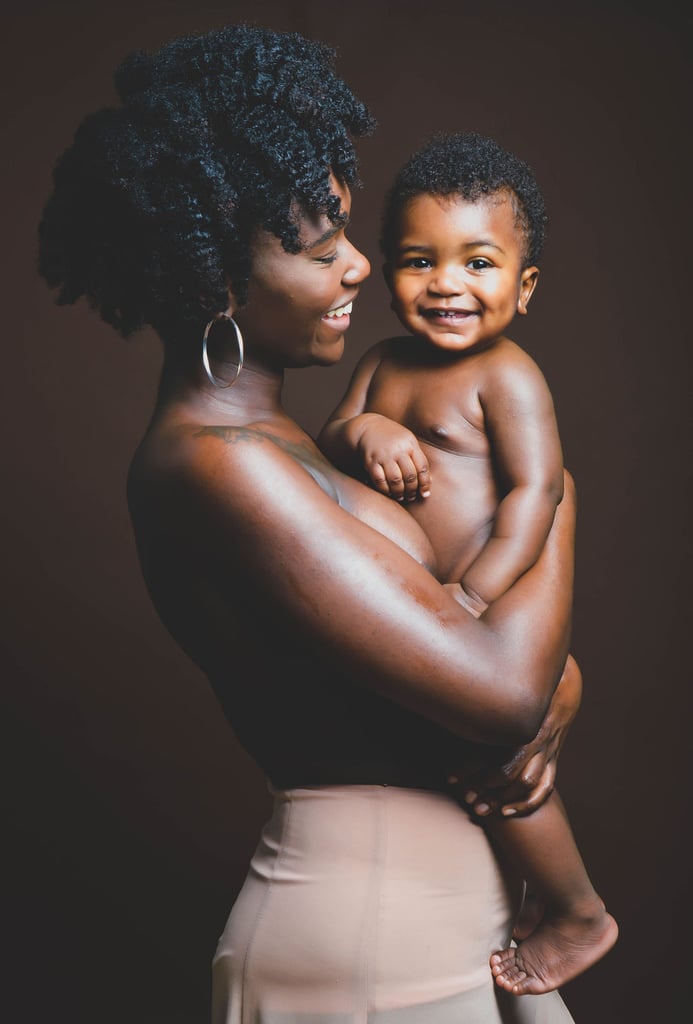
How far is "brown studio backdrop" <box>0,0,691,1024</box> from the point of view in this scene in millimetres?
3238

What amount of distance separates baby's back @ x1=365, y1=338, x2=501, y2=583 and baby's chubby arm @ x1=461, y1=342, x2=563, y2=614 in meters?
0.02

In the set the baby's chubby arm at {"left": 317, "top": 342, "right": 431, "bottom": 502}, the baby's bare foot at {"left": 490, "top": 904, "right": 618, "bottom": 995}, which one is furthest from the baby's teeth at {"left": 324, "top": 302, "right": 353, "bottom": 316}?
the baby's bare foot at {"left": 490, "top": 904, "right": 618, "bottom": 995}

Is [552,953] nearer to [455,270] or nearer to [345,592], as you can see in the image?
[345,592]

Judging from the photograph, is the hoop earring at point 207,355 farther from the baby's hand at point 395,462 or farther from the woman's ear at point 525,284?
the woman's ear at point 525,284

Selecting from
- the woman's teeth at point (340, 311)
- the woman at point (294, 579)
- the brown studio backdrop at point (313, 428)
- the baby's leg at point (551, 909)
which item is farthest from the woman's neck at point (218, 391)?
the brown studio backdrop at point (313, 428)

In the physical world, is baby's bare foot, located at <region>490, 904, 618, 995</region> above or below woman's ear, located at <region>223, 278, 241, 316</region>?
below

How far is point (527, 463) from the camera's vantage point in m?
1.87

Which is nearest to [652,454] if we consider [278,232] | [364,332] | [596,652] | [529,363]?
[596,652]

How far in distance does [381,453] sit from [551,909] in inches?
27.4

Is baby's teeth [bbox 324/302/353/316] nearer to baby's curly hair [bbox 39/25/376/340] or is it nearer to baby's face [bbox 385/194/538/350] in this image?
baby's curly hair [bbox 39/25/376/340]

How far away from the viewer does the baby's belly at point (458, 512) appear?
6.20 feet

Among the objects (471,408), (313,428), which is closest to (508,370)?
(471,408)

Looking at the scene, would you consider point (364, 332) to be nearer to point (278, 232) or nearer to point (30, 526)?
point (30, 526)

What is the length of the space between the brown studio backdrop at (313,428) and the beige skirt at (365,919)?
1.66 metres
